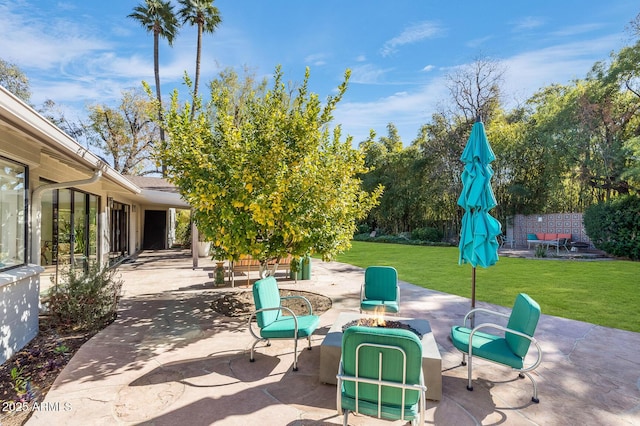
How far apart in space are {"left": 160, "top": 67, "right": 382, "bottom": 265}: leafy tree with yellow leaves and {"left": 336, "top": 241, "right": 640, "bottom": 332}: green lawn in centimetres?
400

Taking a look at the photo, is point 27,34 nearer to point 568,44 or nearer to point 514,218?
point 568,44

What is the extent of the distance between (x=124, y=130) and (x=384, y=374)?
26702 millimetres

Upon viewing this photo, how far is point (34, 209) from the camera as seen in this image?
4.93 m

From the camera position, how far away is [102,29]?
14914 mm

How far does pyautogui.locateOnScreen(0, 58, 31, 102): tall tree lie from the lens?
19.5 metres


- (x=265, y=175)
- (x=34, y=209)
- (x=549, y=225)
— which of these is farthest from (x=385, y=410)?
(x=549, y=225)

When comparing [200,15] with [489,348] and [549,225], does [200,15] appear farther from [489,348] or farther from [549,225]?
[549,225]

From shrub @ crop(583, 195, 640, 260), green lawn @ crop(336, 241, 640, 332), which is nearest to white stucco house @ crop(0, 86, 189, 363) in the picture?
green lawn @ crop(336, 241, 640, 332)

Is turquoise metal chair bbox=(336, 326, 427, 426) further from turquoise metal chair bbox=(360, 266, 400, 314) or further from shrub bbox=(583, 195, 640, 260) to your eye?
shrub bbox=(583, 195, 640, 260)

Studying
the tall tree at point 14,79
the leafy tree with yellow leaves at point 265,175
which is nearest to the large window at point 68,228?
the leafy tree with yellow leaves at point 265,175

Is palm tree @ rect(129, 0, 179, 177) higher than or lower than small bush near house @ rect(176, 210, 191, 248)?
higher

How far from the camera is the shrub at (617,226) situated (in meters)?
12.0

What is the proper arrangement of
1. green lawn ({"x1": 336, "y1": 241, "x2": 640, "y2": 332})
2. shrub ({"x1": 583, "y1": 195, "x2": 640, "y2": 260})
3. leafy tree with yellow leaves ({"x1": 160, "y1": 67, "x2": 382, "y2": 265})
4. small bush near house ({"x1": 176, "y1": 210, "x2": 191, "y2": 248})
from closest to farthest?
leafy tree with yellow leaves ({"x1": 160, "y1": 67, "x2": 382, "y2": 265})
green lawn ({"x1": 336, "y1": 241, "x2": 640, "y2": 332})
shrub ({"x1": 583, "y1": 195, "x2": 640, "y2": 260})
small bush near house ({"x1": 176, "y1": 210, "x2": 191, "y2": 248})

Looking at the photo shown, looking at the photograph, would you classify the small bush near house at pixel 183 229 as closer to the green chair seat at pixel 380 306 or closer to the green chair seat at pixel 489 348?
the green chair seat at pixel 380 306
